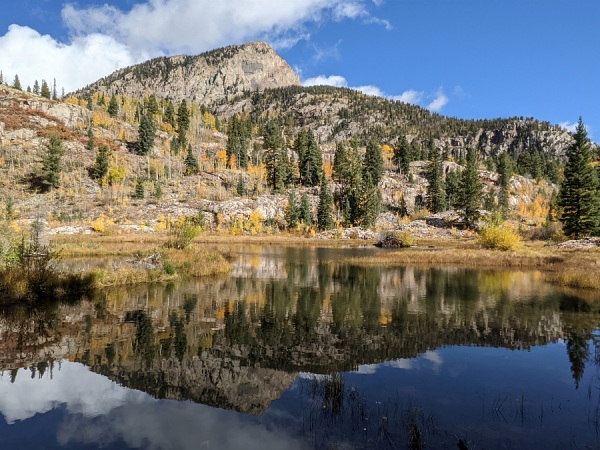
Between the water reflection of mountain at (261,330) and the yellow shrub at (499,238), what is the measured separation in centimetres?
3124

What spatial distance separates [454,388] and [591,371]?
6.47 metres

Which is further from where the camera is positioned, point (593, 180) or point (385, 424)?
point (593, 180)

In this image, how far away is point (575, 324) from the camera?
837 inches

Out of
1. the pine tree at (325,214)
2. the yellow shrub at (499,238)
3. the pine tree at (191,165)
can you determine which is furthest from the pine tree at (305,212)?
the yellow shrub at (499,238)

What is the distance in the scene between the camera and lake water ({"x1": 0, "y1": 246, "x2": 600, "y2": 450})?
10156mm

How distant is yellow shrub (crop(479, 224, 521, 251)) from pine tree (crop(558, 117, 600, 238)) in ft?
56.3

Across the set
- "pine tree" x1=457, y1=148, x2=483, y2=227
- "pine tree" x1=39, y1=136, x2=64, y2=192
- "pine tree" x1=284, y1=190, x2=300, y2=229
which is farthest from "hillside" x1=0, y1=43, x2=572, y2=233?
"pine tree" x1=457, y1=148, x2=483, y2=227

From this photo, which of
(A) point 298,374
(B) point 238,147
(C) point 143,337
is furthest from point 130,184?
(A) point 298,374

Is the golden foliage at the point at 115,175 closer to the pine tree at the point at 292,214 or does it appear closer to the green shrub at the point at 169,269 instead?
the pine tree at the point at 292,214

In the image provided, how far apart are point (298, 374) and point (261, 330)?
5.67 metres

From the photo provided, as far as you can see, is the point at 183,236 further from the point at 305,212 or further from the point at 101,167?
the point at 101,167

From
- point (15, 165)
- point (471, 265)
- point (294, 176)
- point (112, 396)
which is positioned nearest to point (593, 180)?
point (471, 265)

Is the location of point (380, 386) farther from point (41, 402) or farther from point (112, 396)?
point (41, 402)

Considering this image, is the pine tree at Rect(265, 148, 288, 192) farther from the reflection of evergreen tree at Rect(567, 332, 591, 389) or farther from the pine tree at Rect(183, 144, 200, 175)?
the reflection of evergreen tree at Rect(567, 332, 591, 389)
